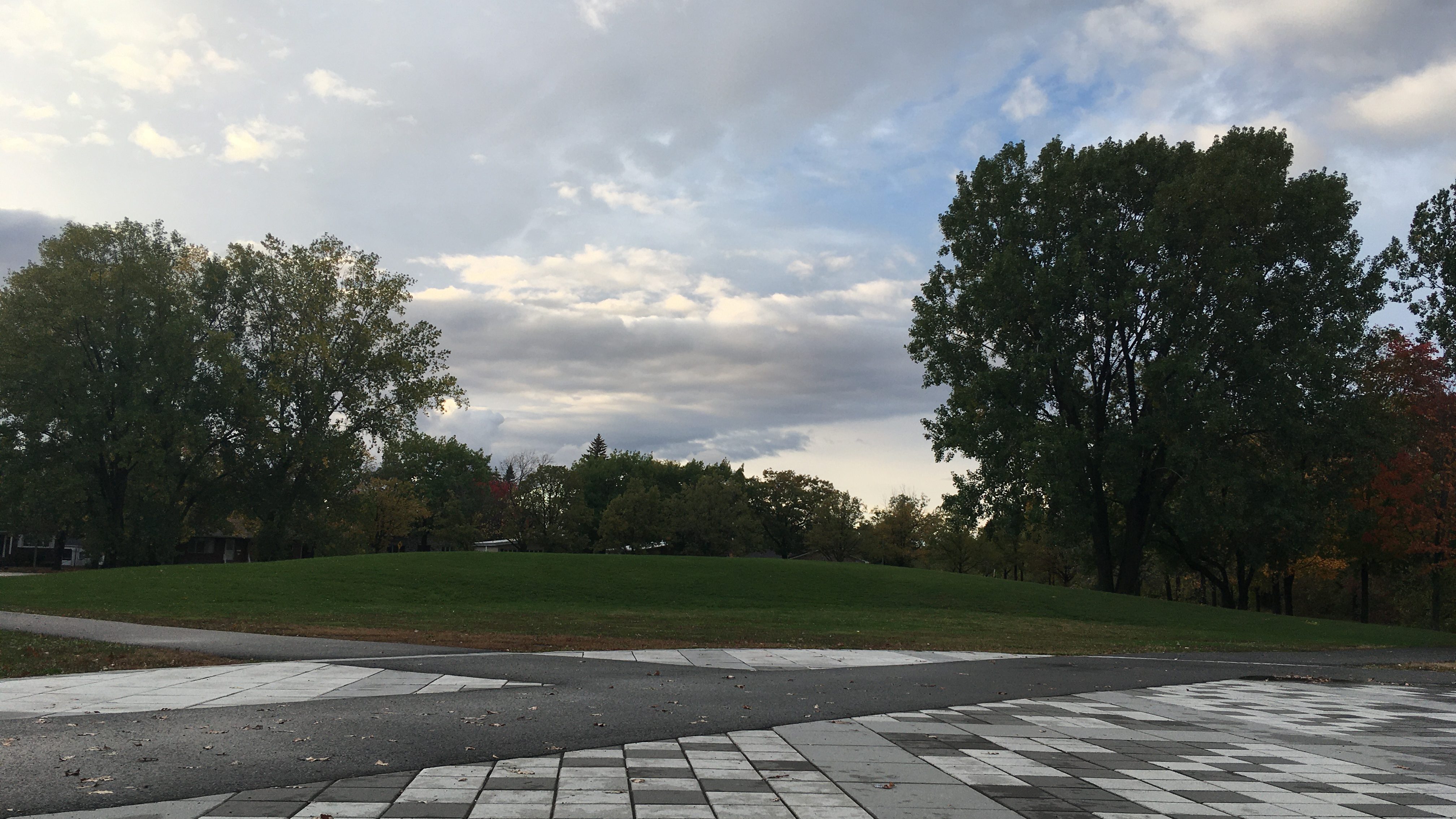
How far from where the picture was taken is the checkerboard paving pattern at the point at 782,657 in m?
15.4

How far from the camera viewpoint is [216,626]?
21.0 m

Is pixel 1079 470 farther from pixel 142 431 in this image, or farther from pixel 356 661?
pixel 142 431

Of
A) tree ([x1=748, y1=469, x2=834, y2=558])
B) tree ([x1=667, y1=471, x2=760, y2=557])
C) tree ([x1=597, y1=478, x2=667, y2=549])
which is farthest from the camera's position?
tree ([x1=748, y1=469, x2=834, y2=558])

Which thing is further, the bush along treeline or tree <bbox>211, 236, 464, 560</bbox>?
tree <bbox>211, 236, 464, 560</bbox>

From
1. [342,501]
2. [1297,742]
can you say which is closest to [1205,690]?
[1297,742]

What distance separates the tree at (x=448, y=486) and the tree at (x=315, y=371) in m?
26.1

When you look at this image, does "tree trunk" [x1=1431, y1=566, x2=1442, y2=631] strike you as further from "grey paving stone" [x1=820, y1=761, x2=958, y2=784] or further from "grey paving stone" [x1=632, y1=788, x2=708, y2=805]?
"grey paving stone" [x1=632, y1=788, x2=708, y2=805]

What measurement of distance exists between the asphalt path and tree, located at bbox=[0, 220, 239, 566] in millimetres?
34851

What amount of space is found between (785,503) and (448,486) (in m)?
39.4

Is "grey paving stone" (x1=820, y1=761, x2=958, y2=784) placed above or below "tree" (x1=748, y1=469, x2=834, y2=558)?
below

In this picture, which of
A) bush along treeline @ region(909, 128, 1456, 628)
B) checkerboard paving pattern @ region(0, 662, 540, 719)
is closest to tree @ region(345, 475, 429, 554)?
bush along treeline @ region(909, 128, 1456, 628)

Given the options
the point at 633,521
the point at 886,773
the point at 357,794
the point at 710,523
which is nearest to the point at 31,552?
the point at 633,521

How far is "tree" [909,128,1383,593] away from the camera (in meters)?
36.5

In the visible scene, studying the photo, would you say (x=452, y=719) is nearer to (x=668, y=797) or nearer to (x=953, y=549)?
(x=668, y=797)
